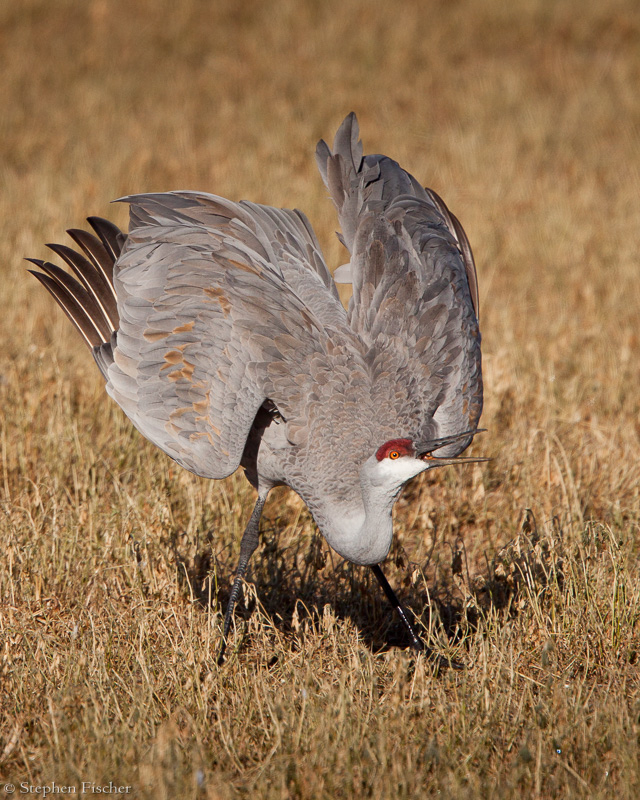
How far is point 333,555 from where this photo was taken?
16.1 feet

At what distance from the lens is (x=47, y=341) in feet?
22.0

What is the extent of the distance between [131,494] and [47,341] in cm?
215

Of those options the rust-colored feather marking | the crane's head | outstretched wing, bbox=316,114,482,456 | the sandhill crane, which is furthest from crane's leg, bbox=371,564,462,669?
the rust-colored feather marking

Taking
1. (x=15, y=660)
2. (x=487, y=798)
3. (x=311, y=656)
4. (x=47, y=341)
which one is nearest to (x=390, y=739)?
(x=487, y=798)

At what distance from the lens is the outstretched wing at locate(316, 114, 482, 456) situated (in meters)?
4.15

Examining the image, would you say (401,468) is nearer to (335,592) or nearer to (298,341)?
(298,341)

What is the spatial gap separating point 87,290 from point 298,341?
119cm

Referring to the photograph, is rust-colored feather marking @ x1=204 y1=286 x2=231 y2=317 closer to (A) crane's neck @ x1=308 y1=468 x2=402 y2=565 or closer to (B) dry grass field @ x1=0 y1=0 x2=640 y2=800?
(A) crane's neck @ x1=308 y1=468 x2=402 y2=565

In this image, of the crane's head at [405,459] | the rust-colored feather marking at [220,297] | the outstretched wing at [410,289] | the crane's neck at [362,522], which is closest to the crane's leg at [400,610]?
the crane's neck at [362,522]

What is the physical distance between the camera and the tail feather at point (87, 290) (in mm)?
4480

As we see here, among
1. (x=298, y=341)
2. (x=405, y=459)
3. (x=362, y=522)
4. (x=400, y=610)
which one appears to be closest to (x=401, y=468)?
(x=405, y=459)

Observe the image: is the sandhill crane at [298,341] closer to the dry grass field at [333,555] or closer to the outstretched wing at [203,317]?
the outstretched wing at [203,317]

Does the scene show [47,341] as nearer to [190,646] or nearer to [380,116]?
Answer: [190,646]

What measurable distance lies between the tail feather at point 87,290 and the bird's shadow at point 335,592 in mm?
1073
